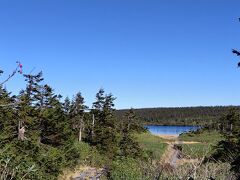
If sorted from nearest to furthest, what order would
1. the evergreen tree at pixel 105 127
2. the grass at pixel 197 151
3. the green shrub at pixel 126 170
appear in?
the grass at pixel 197 151, the green shrub at pixel 126 170, the evergreen tree at pixel 105 127

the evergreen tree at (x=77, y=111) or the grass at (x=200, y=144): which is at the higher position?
the evergreen tree at (x=77, y=111)

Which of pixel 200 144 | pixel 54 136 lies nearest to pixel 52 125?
pixel 54 136

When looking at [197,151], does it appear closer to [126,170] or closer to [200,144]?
[126,170]

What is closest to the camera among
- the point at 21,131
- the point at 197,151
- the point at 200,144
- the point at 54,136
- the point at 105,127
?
the point at 197,151

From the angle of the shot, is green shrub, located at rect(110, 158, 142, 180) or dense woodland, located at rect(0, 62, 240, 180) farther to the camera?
green shrub, located at rect(110, 158, 142, 180)

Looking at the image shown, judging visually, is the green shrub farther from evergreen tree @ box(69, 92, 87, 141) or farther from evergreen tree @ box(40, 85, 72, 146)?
evergreen tree @ box(69, 92, 87, 141)

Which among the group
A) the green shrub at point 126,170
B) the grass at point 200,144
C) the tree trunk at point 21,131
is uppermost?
the tree trunk at point 21,131

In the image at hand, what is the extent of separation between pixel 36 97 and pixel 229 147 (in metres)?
19.3

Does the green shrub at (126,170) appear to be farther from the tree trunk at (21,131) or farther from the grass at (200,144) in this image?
the tree trunk at (21,131)

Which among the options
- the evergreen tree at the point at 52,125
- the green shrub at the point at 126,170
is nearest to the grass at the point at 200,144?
the green shrub at the point at 126,170

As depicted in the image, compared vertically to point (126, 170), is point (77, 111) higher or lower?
higher

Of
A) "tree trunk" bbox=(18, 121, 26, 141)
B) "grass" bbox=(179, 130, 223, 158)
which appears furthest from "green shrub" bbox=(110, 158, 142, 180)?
"tree trunk" bbox=(18, 121, 26, 141)

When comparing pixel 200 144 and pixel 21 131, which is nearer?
pixel 21 131

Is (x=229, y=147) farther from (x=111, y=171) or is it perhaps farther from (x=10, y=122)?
(x=10, y=122)
